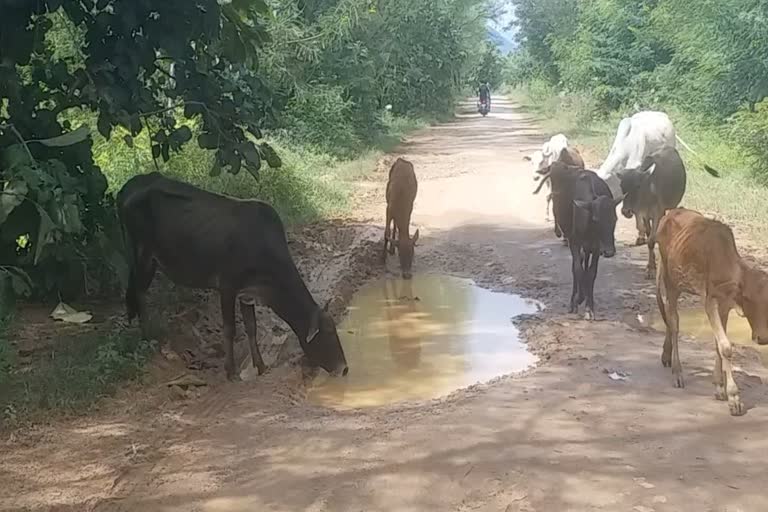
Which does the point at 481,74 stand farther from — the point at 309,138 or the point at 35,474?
the point at 35,474

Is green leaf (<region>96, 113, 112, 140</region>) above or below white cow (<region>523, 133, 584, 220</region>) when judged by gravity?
above

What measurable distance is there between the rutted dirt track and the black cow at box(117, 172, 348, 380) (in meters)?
0.44

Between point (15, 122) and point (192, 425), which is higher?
point (15, 122)

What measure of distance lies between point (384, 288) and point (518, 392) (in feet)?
15.0

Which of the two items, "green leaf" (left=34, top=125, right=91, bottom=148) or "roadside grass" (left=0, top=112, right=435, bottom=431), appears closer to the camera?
"roadside grass" (left=0, top=112, right=435, bottom=431)

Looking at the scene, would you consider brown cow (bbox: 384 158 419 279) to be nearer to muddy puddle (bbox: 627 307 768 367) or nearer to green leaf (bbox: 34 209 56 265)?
muddy puddle (bbox: 627 307 768 367)

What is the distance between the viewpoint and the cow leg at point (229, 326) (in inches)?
300

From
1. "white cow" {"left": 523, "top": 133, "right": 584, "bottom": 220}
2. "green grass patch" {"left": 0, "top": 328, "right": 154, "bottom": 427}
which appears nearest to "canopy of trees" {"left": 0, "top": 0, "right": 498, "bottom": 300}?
"green grass patch" {"left": 0, "top": 328, "right": 154, "bottom": 427}

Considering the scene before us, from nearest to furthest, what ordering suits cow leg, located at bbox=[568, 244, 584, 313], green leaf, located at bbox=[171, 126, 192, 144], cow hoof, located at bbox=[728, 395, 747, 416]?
cow hoof, located at bbox=[728, 395, 747, 416], green leaf, located at bbox=[171, 126, 192, 144], cow leg, located at bbox=[568, 244, 584, 313]

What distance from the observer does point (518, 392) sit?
273 inches

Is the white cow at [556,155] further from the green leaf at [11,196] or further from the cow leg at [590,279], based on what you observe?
the green leaf at [11,196]

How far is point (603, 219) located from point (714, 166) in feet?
32.3

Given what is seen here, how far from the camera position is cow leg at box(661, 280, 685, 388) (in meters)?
7.00

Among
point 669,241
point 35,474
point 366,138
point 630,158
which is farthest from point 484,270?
point 366,138
